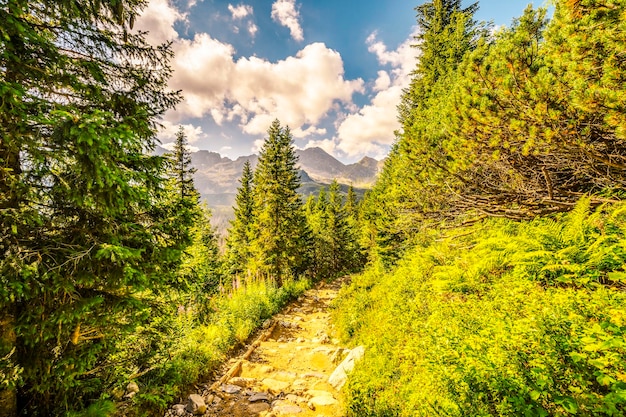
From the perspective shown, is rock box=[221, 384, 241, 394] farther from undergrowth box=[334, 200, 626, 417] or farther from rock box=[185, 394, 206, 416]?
undergrowth box=[334, 200, 626, 417]

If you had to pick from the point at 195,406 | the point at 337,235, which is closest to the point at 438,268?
the point at 195,406

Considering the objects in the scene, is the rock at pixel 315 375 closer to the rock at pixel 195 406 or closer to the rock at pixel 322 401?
the rock at pixel 322 401

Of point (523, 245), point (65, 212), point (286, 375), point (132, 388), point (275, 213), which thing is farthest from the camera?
point (275, 213)

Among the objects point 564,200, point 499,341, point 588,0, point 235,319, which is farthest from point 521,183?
point 235,319

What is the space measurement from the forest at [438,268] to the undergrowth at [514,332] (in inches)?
1.3

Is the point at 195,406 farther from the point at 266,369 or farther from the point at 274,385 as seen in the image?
the point at 266,369

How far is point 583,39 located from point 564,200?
13.7ft

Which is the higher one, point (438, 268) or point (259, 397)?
point (438, 268)

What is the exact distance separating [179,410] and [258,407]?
171 cm

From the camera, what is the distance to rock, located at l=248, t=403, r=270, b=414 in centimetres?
583

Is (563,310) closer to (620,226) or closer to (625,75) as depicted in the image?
(620,226)

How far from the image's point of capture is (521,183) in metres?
6.91

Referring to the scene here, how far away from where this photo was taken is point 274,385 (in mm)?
7090

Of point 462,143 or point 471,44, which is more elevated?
point 471,44
